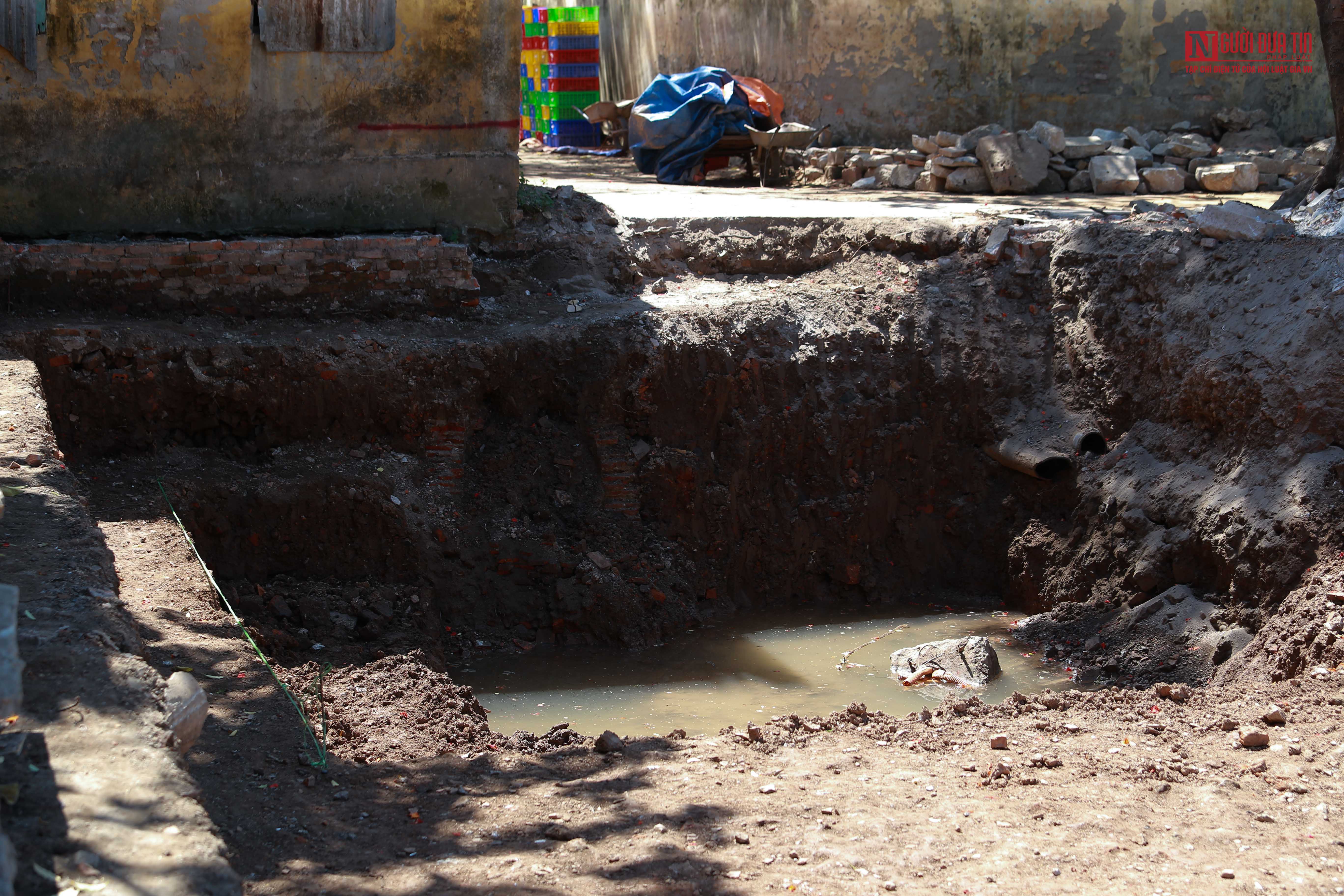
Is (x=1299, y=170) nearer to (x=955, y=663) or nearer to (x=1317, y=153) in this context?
(x=1317, y=153)

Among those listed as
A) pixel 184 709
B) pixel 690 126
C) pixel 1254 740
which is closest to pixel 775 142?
pixel 690 126

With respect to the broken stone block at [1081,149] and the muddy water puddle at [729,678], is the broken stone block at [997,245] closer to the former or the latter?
the muddy water puddle at [729,678]

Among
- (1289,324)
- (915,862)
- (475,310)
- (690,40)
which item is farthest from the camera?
(690,40)

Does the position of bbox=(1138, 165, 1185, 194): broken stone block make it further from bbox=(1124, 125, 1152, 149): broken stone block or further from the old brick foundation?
the old brick foundation

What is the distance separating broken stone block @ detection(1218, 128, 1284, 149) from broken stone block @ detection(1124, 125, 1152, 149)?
929 millimetres

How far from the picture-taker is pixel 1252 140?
12078 millimetres

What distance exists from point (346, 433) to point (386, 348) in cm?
60

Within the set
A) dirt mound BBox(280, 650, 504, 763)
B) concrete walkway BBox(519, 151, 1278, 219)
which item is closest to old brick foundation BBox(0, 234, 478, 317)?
concrete walkway BBox(519, 151, 1278, 219)

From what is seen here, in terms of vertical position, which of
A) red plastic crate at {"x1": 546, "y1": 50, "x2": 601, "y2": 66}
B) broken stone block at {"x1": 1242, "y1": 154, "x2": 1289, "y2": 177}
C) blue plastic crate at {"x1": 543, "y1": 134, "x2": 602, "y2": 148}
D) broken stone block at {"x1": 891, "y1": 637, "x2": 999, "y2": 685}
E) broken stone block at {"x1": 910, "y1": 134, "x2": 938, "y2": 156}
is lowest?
broken stone block at {"x1": 891, "y1": 637, "x2": 999, "y2": 685}

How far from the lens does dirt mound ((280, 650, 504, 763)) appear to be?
4.71 m

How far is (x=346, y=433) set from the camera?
7121 millimetres

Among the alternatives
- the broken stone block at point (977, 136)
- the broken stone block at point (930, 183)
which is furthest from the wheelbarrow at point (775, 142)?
the broken stone block at point (977, 136)

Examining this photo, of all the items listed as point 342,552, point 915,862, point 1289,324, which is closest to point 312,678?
point 342,552

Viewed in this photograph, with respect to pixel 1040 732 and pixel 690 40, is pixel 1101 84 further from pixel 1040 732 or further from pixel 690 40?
pixel 1040 732
